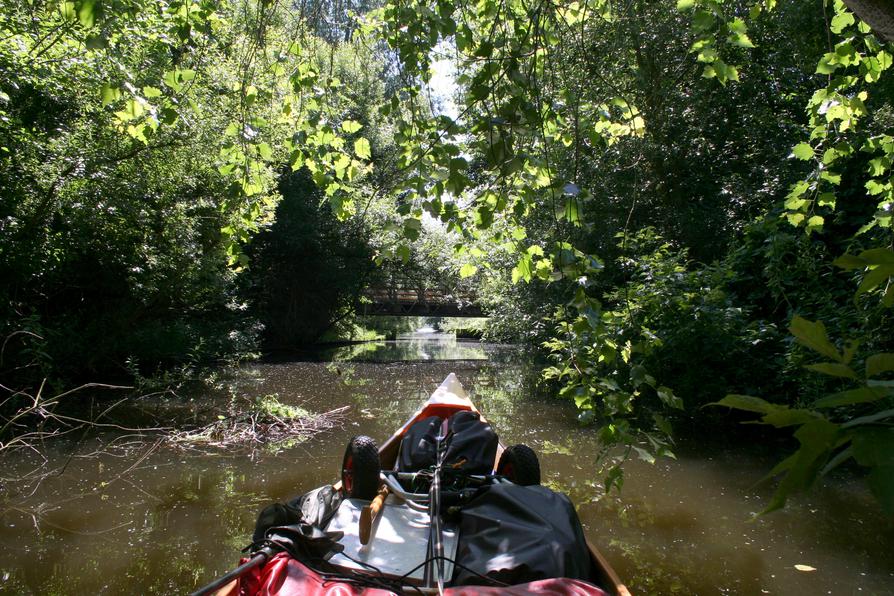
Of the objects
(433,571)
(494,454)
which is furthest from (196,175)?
(433,571)

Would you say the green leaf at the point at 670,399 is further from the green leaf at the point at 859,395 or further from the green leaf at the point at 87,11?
the green leaf at the point at 87,11

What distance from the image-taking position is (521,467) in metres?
3.78

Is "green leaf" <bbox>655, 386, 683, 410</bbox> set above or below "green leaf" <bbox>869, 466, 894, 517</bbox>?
below

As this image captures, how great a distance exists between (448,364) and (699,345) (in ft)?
31.9

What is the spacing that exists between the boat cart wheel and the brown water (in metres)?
1.10

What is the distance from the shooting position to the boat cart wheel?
3.58 meters

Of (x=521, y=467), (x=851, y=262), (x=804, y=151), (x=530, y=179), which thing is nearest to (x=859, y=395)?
(x=851, y=262)

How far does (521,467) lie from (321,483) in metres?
2.47

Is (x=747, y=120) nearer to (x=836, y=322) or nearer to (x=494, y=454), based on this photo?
(x=836, y=322)

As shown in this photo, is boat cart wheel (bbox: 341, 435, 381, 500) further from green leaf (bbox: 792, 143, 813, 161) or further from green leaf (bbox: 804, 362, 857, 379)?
green leaf (bbox: 804, 362, 857, 379)

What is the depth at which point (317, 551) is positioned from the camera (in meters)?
2.62

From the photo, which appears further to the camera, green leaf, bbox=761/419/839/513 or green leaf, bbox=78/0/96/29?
green leaf, bbox=78/0/96/29

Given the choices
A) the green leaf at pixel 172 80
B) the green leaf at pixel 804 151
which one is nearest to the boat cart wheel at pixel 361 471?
the green leaf at pixel 172 80

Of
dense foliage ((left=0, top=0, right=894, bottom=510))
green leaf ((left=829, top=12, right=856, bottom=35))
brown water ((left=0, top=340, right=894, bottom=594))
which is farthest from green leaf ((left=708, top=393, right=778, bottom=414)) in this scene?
brown water ((left=0, top=340, right=894, bottom=594))
